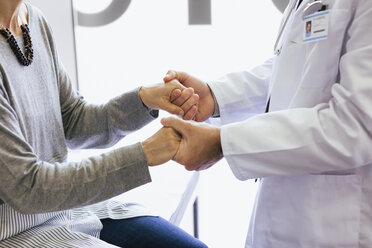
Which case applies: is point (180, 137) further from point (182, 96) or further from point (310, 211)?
point (310, 211)

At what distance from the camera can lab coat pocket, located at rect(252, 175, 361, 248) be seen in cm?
96

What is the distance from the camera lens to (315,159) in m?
0.91

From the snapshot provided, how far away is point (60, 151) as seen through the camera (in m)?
1.23

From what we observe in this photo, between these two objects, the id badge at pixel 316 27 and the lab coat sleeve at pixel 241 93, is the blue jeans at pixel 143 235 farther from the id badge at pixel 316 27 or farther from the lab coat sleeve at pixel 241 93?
the id badge at pixel 316 27

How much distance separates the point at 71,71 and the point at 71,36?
254mm

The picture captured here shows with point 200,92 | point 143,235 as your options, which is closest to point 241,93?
point 200,92

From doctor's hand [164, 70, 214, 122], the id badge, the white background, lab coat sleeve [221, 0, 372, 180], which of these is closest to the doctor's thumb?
lab coat sleeve [221, 0, 372, 180]

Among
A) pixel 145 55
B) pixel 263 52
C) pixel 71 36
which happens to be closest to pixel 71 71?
pixel 71 36

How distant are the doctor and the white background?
1.30 m

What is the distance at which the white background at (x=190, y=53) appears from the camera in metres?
2.51

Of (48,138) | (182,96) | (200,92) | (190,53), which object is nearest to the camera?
(48,138)

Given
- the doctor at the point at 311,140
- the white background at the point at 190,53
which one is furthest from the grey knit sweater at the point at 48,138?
the white background at the point at 190,53

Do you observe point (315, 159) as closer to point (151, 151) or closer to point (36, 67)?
point (151, 151)

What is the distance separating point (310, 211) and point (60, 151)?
2.59 feet
